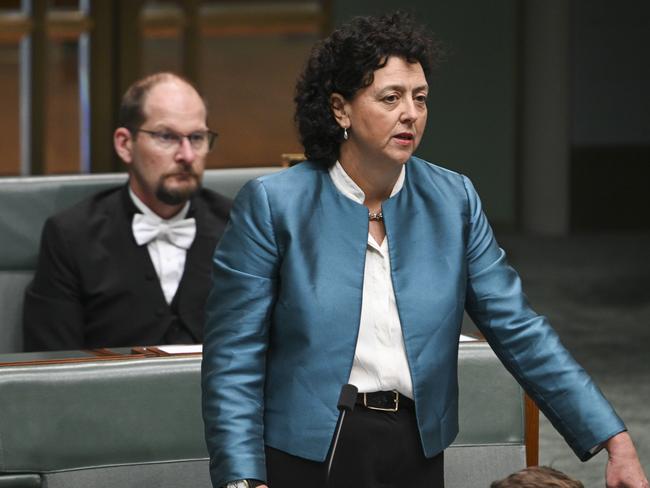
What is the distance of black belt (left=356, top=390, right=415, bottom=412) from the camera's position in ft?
6.33

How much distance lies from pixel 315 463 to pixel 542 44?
7.71 meters

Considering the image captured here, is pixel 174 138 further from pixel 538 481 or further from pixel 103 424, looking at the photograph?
pixel 538 481

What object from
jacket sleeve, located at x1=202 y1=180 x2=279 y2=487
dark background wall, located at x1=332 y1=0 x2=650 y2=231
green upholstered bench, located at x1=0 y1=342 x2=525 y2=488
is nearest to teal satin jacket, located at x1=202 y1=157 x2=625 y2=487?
jacket sleeve, located at x1=202 y1=180 x2=279 y2=487

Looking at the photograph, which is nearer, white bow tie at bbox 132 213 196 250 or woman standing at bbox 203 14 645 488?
woman standing at bbox 203 14 645 488

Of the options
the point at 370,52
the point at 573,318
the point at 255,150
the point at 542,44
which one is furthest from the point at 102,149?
the point at 370,52

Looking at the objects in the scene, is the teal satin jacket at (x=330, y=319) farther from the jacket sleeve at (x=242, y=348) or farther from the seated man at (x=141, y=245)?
the seated man at (x=141, y=245)

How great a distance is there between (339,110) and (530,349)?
455mm

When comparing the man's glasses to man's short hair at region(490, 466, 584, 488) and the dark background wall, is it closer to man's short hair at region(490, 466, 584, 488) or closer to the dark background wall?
man's short hair at region(490, 466, 584, 488)

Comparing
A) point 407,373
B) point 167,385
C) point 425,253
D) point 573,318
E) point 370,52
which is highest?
point 370,52

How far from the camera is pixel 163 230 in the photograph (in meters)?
3.49

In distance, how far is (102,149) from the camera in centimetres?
914

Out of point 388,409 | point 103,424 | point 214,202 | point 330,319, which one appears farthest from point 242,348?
point 214,202

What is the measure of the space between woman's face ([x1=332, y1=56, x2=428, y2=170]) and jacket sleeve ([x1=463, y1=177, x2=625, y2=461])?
16cm

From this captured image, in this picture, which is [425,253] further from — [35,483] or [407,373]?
[35,483]
